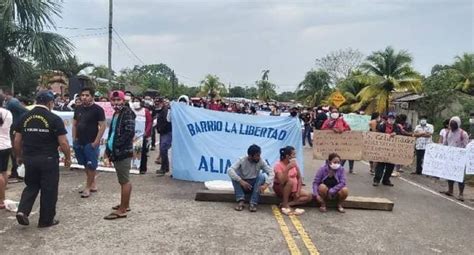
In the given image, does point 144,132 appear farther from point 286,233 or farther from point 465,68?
point 465,68

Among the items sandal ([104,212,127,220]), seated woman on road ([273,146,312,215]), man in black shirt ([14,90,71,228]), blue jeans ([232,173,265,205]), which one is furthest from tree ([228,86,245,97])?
man in black shirt ([14,90,71,228])

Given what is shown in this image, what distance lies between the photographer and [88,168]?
8375 millimetres

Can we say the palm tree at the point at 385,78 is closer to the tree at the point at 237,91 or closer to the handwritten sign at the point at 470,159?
the handwritten sign at the point at 470,159

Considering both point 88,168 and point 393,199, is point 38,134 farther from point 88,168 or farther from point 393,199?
point 393,199

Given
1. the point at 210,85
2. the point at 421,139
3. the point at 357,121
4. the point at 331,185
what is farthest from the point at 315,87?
the point at 331,185

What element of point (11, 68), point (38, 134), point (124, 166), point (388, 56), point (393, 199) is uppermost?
point (388, 56)

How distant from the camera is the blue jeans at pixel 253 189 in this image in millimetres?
7949

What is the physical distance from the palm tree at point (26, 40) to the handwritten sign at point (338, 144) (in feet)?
20.0

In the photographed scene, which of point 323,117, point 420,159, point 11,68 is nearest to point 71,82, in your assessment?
point 323,117

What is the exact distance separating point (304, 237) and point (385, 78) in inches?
1267

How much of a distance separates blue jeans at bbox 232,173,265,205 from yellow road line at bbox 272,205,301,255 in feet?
1.15

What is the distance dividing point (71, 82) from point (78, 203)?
66.2 ft

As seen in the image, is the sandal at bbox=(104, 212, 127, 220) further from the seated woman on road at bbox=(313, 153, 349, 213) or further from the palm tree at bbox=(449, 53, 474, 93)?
the palm tree at bbox=(449, 53, 474, 93)

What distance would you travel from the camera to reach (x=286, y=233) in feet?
21.8
